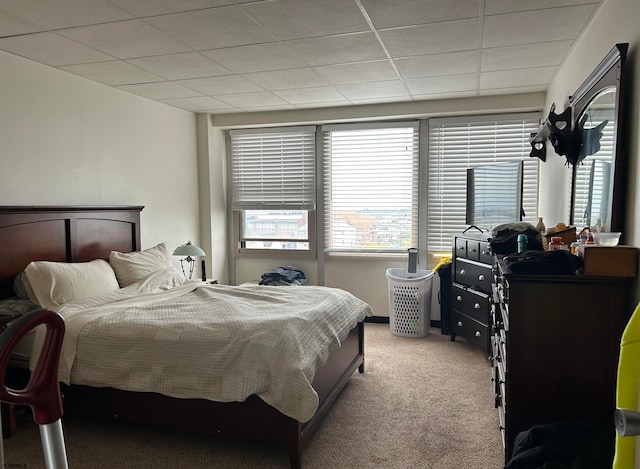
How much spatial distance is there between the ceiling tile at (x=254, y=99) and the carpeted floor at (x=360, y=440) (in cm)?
288

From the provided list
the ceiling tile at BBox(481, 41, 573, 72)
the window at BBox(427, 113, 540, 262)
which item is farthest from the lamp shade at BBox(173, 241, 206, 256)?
the ceiling tile at BBox(481, 41, 573, 72)

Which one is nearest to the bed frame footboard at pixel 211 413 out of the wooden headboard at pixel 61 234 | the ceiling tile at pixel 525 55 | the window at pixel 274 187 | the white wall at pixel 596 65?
the wooden headboard at pixel 61 234

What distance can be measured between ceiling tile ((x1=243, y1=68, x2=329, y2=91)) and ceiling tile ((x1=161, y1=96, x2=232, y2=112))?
84 centimetres

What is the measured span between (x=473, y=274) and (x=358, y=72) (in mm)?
2115

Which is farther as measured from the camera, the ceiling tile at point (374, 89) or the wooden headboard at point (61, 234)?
the ceiling tile at point (374, 89)

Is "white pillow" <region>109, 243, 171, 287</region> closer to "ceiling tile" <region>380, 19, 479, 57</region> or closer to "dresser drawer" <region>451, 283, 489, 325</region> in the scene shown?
"ceiling tile" <region>380, 19, 479, 57</region>

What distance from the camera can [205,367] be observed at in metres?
2.52

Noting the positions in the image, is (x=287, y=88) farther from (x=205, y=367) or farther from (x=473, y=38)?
(x=205, y=367)

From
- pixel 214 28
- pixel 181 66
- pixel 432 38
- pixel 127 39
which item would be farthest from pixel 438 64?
pixel 127 39

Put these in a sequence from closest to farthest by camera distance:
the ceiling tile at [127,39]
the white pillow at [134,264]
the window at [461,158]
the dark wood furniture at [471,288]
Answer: the ceiling tile at [127,39] < the white pillow at [134,264] < the dark wood furniture at [471,288] < the window at [461,158]

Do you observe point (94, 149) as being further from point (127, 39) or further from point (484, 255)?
point (484, 255)

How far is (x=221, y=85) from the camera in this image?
421 centimetres

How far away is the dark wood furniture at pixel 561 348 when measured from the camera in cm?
204

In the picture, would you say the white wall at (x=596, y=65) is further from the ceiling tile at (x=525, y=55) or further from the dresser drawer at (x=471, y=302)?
the dresser drawer at (x=471, y=302)
